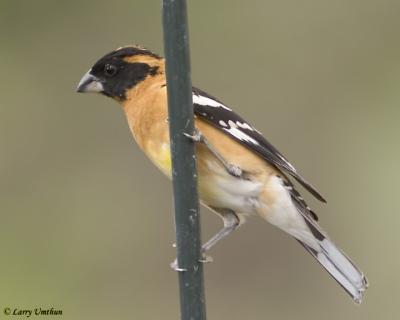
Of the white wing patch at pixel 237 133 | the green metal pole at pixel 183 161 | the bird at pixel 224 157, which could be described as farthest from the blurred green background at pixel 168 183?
the green metal pole at pixel 183 161

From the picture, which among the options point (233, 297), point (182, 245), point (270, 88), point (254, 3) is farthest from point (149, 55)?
point (254, 3)

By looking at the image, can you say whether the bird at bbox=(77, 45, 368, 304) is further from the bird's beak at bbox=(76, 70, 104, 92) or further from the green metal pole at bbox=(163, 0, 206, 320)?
the green metal pole at bbox=(163, 0, 206, 320)

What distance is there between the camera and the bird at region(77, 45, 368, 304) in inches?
202

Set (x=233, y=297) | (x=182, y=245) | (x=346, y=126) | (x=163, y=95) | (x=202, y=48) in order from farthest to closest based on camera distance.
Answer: (x=202, y=48), (x=346, y=126), (x=233, y=297), (x=163, y=95), (x=182, y=245)

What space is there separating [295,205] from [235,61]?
4.31 metres

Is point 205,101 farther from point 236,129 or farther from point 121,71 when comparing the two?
point 121,71

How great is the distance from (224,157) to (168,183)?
340 centimetres

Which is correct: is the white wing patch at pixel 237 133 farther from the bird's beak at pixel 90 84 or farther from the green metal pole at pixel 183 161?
the green metal pole at pixel 183 161

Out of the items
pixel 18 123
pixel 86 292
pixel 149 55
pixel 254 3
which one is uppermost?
pixel 149 55

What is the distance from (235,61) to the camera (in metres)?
9.59

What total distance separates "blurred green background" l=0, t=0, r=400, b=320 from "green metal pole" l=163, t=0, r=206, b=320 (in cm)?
331

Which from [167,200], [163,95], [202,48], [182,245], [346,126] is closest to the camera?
[182,245]

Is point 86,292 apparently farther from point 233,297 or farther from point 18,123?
point 18,123

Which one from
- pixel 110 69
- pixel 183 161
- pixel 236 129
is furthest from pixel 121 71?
pixel 183 161
